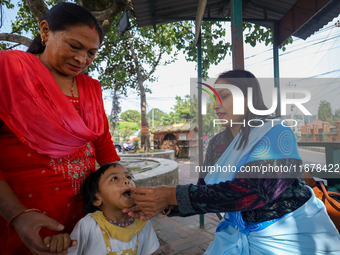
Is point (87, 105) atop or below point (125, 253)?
atop

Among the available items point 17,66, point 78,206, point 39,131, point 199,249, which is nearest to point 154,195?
point 78,206

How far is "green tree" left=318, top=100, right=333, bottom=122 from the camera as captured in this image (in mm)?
2225

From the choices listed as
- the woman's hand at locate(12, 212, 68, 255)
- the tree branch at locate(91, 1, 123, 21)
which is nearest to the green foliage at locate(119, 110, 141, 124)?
the tree branch at locate(91, 1, 123, 21)

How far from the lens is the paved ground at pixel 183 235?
2.79m

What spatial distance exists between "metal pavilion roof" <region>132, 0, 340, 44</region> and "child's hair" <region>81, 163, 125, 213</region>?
2.33 meters

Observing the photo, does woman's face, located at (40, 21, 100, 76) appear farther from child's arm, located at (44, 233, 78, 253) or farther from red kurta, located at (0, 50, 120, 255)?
child's arm, located at (44, 233, 78, 253)

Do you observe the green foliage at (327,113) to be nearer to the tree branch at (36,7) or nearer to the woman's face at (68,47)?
the woman's face at (68,47)

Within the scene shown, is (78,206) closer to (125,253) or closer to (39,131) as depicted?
(125,253)

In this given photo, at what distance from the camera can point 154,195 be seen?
1180 millimetres

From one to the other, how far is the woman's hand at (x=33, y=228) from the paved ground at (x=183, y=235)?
206 centimetres

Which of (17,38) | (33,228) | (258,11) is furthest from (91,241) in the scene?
(17,38)

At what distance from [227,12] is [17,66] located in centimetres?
293

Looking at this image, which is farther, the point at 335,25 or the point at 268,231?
the point at 335,25

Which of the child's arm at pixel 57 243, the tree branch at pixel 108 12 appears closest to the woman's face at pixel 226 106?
the child's arm at pixel 57 243
